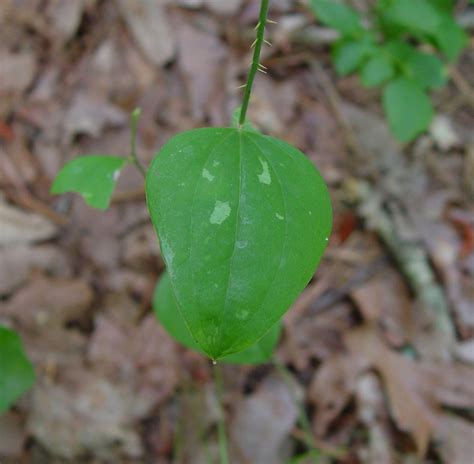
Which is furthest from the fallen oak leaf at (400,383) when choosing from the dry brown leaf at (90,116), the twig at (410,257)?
the dry brown leaf at (90,116)

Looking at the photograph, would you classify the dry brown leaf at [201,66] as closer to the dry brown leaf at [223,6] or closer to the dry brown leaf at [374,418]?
the dry brown leaf at [223,6]

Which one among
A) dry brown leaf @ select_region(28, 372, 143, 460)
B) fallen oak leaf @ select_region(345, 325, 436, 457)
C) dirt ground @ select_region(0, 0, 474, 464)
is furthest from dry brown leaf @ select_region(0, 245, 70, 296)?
fallen oak leaf @ select_region(345, 325, 436, 457)

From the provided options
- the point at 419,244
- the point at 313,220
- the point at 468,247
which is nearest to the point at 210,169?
the point at 313,220

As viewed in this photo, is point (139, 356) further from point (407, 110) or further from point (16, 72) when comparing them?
point (16, 72)

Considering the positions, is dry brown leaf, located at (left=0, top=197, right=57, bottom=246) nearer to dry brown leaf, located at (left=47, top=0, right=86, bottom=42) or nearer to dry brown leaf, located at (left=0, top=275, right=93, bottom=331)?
dry brown leaf, located at (left=0, top=275, right=93, bottom=331)

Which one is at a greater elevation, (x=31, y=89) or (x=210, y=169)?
(x=210, y=169)

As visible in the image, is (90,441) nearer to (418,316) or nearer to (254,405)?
(254,405)

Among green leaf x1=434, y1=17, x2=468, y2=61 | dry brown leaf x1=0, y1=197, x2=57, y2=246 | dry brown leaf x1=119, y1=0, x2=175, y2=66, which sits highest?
green leaf x1=434, y1=17, x2=468, y2=61
